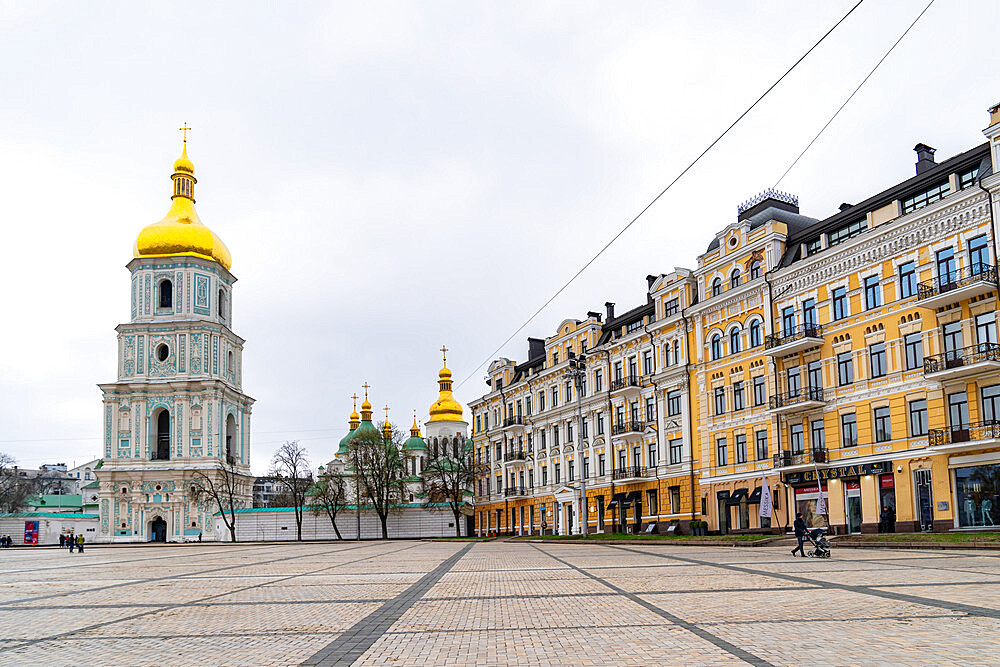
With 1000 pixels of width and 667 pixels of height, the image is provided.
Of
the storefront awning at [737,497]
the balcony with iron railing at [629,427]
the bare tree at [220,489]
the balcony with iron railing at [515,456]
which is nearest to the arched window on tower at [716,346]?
the storefront awning at [737,497]

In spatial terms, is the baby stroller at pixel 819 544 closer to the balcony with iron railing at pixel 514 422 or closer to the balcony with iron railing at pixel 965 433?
the balcony with iron railing at pixel 965 433

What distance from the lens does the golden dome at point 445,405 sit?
97.1 meters

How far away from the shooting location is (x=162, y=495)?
7800 centimetres

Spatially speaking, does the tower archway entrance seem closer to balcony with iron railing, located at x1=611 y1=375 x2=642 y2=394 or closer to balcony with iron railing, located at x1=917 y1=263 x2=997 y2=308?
balcony with iron railing, located at x1=611 y1=375 x2=642 y2=394

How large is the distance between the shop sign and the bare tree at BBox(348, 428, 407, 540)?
4192 centimetres

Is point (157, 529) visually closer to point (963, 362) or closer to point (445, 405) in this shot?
point (445, 405)

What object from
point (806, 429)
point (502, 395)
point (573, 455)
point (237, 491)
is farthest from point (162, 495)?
point (806, 429)

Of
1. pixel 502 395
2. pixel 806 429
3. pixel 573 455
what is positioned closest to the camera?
pixel 806 429

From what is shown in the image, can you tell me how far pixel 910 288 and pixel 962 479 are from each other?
24.8 ft

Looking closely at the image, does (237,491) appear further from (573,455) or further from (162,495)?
(573,455)

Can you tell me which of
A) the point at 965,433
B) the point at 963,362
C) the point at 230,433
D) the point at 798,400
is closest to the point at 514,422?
the point at 230,433

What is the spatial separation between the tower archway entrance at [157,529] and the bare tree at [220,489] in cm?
440

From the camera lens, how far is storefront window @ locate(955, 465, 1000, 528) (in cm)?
3152

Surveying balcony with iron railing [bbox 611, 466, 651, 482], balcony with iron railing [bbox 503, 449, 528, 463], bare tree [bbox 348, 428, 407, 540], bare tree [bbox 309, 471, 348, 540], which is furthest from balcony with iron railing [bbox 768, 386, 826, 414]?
bare tree [bbox 309, 471, 348, 540]
